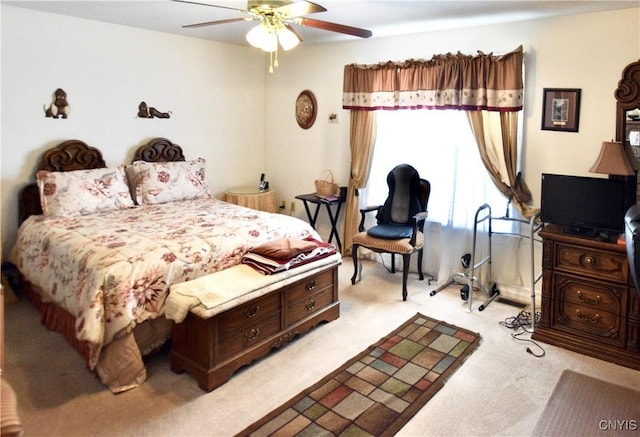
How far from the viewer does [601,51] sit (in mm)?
3438

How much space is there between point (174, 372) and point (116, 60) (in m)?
3.05

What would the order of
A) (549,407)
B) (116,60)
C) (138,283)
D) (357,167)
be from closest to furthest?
(549,407) < (138,283) < (116,60) < (357,167)

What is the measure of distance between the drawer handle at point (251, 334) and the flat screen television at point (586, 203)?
214 cm

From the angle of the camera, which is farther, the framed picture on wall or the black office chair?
the black office chair

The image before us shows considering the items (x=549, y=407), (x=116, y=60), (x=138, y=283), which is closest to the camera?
(x=549, y=407)

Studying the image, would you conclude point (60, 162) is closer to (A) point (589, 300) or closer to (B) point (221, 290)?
(B) point (221, 290)

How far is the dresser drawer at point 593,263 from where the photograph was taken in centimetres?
299

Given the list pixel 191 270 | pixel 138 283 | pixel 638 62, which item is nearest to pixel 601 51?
pixel 638 62

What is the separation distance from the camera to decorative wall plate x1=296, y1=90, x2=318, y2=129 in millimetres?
5332

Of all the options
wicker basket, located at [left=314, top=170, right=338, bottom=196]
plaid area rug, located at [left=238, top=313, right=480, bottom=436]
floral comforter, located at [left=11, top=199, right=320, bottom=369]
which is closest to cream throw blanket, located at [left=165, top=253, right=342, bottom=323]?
floral comforter, located at [left=11, top=199, right=320, bottom=369]

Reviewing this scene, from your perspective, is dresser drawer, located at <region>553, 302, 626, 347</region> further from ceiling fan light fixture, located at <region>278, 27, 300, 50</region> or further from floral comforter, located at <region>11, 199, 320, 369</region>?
ceiling fan light fixture, located at <region>278, 27, 300, 50</region>

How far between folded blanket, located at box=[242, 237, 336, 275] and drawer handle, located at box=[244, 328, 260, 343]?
358 mm

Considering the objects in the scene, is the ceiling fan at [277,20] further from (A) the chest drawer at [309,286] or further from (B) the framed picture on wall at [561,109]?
(B) the framed picture on wall at [561,109]

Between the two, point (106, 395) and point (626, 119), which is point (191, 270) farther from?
point (626, 119)
